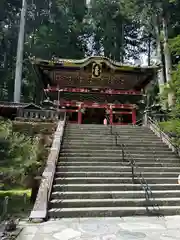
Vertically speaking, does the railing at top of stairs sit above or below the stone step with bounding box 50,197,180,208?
above

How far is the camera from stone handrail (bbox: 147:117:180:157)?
8925mm

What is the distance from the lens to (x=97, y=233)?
13.3ft

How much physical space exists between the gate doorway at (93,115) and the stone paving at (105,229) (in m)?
13.2

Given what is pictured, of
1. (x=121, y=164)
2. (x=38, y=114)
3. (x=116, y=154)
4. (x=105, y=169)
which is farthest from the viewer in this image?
Answer: (x=38, y=114)

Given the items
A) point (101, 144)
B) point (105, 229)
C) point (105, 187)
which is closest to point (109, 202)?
point (105, 187)

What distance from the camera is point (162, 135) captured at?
33.8 feet

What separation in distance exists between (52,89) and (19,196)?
980 cm

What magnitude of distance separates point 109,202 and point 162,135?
5466mm

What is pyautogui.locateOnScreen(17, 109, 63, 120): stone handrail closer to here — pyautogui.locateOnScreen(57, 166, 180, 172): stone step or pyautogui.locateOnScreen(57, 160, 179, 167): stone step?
pyautogui.locateOnScreen(57, 160, 179, 167): stone step

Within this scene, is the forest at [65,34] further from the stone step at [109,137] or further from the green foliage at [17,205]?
the green foliage at [17,205]

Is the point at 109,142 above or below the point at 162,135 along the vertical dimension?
below

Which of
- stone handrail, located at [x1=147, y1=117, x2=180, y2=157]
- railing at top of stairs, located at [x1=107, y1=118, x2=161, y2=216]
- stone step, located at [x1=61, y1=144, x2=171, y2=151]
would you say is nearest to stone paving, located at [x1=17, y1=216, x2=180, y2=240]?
railing at top of stairs, located at [x1=107, y1=118, x2=161, y2=216]

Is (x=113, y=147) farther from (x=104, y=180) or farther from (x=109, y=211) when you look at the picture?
(x=109, y=211)

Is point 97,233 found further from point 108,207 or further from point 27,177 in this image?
point 27,177
